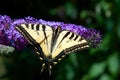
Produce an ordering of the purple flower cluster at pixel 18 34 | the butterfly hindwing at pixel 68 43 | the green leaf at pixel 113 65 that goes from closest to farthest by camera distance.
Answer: the butterfly hindwing at pixel 68 43 < the purple flower cluster at pixel 18 34 < the green leaf at pixel 113 65

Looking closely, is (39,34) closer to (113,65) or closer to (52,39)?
(52,39)

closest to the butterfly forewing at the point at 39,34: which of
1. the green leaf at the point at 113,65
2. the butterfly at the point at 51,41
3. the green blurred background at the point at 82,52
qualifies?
the butterfly at the point at 51,41

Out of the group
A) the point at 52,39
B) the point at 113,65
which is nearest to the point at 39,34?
the point at 52,39

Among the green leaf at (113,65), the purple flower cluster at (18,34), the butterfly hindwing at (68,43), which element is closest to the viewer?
the butterfly hindwing at (68,43)

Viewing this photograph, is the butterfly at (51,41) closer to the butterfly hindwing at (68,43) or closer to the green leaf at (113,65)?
the butterfly hindwing at (68,43)

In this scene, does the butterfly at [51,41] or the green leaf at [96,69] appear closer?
the butterfly at [51,41]

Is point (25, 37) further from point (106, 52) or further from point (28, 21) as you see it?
point (106, 52)

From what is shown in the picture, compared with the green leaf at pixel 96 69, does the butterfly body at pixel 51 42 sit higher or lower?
higher
